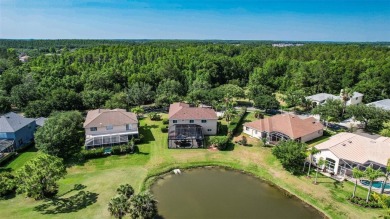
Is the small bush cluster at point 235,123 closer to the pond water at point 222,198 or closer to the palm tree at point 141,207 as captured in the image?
the pond water at point 222,198

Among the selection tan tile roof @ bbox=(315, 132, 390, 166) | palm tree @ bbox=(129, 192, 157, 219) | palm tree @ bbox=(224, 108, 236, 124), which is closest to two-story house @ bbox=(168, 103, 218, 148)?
palm tree @ bbox=(224, 108, 236, 124)

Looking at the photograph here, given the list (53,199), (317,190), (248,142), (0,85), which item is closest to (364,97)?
(248,142)

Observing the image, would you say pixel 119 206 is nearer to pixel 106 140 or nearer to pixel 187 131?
pixel 106 140

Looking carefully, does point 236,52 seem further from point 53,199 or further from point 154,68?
point 53,199

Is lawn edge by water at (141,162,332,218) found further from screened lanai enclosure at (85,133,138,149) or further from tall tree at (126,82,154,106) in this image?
tall tree at (126,82,154,106)

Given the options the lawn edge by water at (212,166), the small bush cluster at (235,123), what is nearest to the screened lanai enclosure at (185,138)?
the lawn edge by water at (212,166)

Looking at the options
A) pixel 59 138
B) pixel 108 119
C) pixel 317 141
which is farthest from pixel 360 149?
pixel 59 138
